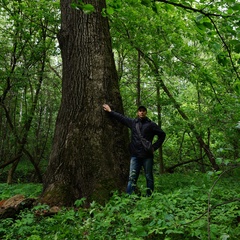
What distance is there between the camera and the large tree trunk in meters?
4.88

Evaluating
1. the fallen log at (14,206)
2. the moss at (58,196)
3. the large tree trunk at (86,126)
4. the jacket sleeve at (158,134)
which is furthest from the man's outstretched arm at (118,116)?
the fallen log at (14,206)

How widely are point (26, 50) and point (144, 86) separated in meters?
5.57

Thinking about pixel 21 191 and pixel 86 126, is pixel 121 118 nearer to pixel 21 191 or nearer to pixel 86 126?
pixel 86 126

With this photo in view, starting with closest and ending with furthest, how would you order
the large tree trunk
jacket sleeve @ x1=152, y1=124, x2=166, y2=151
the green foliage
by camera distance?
the large tree trunk < jacket sleeve @ x1=152, y1=124, x2=166, y2=151 < the green foliage

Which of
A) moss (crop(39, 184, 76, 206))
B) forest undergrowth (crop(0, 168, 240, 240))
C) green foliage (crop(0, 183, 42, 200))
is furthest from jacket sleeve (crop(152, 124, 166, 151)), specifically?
green foliage (crop(0, 183, 42, 200))

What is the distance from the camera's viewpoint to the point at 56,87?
42.7 feet

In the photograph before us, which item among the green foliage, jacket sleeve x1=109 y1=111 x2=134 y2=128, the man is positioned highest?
jacket sleeve x1=109 y1=111 x2=134 y2=128

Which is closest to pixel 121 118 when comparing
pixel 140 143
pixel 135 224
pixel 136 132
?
pixel 136 132

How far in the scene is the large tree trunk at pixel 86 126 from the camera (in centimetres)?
488

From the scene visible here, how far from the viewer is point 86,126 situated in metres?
5.12

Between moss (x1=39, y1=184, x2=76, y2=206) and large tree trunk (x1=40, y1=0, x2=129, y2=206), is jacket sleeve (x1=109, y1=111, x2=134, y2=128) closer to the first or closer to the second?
large tree trunk (x1=40, y1=0, x2=129, y2=206)

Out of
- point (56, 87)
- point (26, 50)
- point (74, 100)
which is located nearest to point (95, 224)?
point (74, 100)

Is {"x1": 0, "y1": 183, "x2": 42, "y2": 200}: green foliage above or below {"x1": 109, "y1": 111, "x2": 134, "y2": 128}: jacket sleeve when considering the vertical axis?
below

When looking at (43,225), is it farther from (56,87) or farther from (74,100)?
(56,87)
